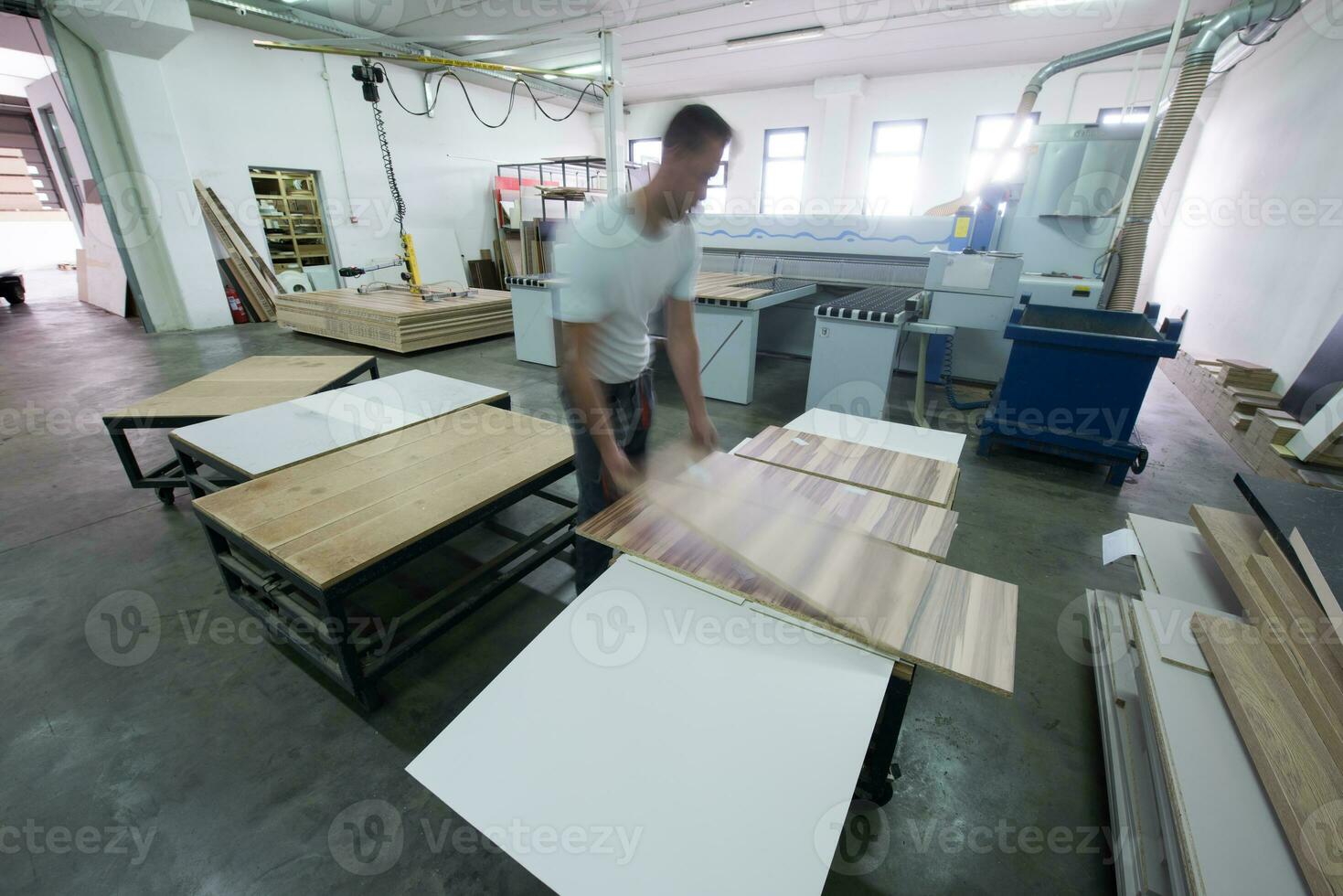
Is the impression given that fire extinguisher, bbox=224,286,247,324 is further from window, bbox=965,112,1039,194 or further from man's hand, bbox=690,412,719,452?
window, bbox=965,112,1039,194

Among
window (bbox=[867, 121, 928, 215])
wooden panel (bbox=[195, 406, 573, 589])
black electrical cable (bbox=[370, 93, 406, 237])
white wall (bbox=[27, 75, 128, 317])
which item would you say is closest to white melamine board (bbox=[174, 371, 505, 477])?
wooden panel (bbox=[195, 406, 573, 589])

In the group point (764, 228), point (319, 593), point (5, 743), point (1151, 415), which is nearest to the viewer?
point (319, 593)

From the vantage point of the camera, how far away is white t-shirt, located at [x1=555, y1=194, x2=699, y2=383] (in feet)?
4.22

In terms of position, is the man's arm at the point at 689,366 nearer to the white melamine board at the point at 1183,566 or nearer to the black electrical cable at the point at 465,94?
the white melamine board at the point at 1183,566

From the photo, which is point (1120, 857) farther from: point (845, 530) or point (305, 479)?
point (305, 479)

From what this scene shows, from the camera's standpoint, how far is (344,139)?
7547mm

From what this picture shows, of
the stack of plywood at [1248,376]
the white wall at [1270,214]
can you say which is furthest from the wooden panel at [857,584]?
the stack of plywood at [1248,376]

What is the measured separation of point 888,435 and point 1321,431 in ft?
8.14

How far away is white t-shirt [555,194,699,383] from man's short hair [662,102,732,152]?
0.19 metres

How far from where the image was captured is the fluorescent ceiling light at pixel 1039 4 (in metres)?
5.55

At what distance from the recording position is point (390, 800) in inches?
52.6

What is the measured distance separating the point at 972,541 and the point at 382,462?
256 cm

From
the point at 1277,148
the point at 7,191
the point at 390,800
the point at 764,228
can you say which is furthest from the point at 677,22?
the point at 7,191

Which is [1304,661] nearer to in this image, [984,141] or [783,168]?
[984,141]
